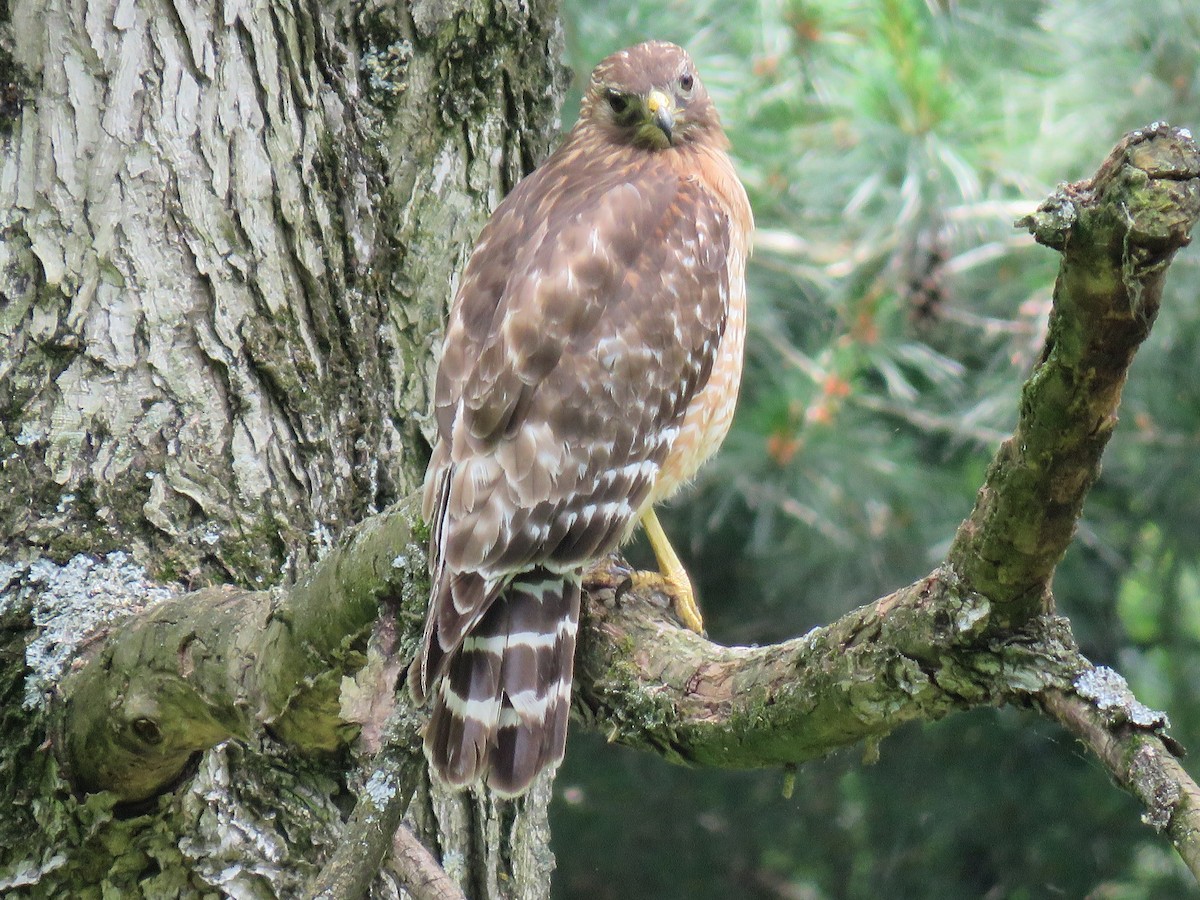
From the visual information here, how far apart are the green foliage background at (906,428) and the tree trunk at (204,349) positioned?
163cm

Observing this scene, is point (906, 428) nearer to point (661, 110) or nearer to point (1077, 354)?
point (661, 110)

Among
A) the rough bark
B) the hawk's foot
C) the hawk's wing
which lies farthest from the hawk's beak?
the hawk's foot

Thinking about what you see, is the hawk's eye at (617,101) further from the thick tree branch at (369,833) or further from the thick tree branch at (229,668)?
the thick tree branch at (369,833)

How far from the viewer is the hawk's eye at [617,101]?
10.7 feet

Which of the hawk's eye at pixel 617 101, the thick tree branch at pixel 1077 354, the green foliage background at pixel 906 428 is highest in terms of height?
the thick tree branch at pixel 1077 354

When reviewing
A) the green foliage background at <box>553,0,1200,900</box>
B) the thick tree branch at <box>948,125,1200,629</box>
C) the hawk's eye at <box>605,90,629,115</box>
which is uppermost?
the thick tree branch at <box>948,125,1200,629</box>

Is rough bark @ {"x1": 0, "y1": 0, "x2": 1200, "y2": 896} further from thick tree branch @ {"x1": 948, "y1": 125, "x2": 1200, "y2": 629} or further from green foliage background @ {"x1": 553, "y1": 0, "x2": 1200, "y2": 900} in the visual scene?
green foliage background @ {"x1": 553, "y1": 0, "x2": 1200, "y2": 900}

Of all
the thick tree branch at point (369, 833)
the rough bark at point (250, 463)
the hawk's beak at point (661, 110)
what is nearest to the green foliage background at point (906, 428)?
the hawk's beak at point (661, 110)

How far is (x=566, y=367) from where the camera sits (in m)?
2.55

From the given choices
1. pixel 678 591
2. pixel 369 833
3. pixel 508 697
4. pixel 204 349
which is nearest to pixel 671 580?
pixel 678 591

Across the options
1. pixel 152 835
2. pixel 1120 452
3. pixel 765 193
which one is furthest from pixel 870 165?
pixel 152 835

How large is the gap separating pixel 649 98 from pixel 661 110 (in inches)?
2.1

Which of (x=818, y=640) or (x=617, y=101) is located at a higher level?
(x=617, y=101)

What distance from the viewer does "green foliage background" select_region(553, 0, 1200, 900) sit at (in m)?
4.20
